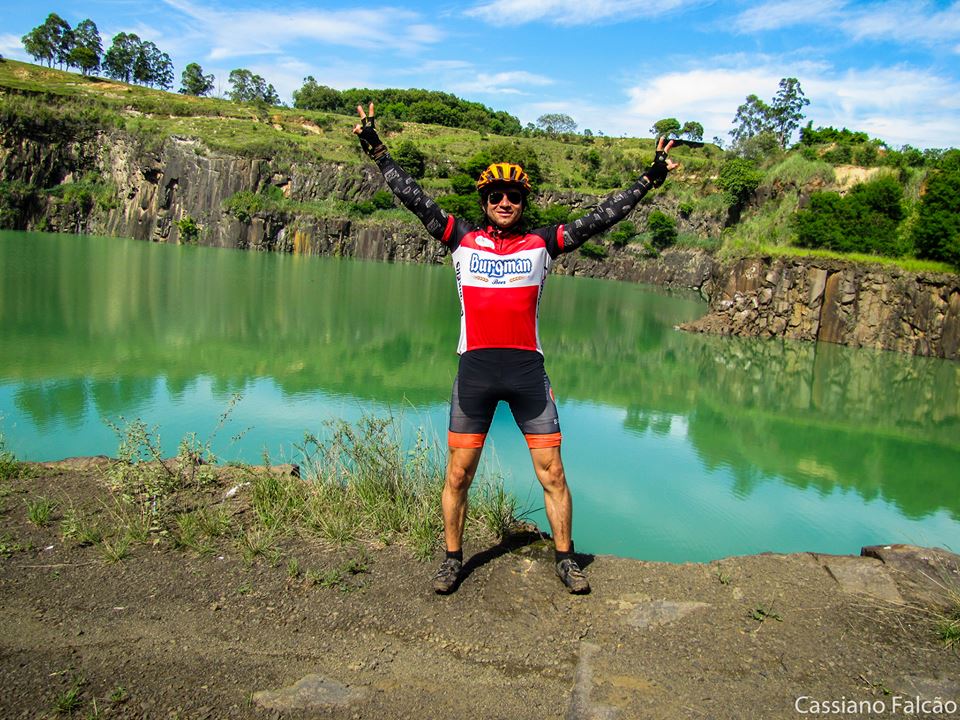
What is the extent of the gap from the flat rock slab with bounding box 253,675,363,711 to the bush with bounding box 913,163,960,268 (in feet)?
80.0

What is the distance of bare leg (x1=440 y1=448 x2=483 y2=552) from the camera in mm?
3734

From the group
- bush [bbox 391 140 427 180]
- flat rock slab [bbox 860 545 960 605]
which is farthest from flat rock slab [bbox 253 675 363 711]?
bush [bbox 391 140 427 180]

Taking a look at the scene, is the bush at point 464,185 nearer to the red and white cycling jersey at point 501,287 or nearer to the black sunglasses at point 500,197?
the black sunglasses at point 500,197

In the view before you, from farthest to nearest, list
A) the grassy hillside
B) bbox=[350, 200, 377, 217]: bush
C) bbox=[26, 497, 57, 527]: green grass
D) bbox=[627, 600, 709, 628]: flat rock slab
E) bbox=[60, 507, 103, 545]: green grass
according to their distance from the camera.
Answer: bbox=[350, 200, 377, 217]: bush → the grassy hillside → bbox=[26, 497, 57, 527]: green grass → bbox=[60, 507, 103, 545]: green grass → bbox=[627, 600, 709, 628]: flat rock slab

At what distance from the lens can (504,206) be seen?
3.73 metres

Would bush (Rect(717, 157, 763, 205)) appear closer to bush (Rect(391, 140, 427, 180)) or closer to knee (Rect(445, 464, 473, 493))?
bush (Rect(391, 140, 427, 180))

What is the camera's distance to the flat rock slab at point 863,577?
380 cm

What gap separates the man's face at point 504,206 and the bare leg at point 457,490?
121 cm

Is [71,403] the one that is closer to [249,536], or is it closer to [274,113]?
[249,536]

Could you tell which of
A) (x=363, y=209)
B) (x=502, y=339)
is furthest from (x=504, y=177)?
(x=363, y=209)

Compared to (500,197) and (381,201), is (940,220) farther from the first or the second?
(381,201)

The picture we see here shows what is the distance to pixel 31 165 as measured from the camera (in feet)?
196

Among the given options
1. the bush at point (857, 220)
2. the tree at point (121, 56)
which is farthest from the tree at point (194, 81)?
the bush at point (857, 220)

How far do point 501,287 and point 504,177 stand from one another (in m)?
0.58
